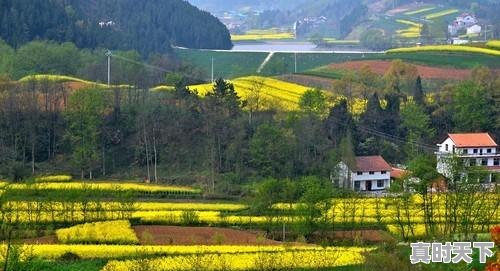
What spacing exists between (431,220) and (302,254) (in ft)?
16.6

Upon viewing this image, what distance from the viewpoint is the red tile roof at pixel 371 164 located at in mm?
29156

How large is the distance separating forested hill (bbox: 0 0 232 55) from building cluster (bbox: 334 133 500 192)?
26.3 meters

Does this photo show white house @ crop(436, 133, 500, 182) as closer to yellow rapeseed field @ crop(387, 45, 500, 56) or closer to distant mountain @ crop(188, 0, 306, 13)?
yellow rapeseed field @ crop(387, 45, 500, 56)

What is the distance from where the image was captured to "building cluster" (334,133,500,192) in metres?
28.9

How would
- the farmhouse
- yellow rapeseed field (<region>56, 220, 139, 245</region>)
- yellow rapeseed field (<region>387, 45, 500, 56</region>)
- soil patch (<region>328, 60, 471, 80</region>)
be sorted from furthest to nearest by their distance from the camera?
1. the farmhouse
2. yellow rapeseed field (<region>387, 45, 500, 56</region>)
3. soil patch (<region>328, 60, 471, 80</region>)
4. yellow rapeseed field (<region>56, 220, 139, 245</region>)

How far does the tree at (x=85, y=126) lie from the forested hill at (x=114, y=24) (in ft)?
60.6

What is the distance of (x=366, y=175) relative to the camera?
95.8ft

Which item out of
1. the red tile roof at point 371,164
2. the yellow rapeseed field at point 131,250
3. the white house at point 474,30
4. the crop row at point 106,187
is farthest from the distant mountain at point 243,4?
the yellow rapeseed field at point 131,250

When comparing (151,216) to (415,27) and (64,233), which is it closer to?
(64,233)

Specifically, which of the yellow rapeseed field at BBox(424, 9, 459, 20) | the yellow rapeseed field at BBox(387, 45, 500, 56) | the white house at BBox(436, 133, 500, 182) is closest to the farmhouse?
the yellow rapeseed field at BBox(424, 9, 459, 20)

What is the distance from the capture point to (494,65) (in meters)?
46.8

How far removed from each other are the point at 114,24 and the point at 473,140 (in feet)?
118

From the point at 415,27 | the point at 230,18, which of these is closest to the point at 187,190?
the point at 415,27

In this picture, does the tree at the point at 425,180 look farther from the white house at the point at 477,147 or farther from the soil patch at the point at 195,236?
the white house at the point at 477,147
